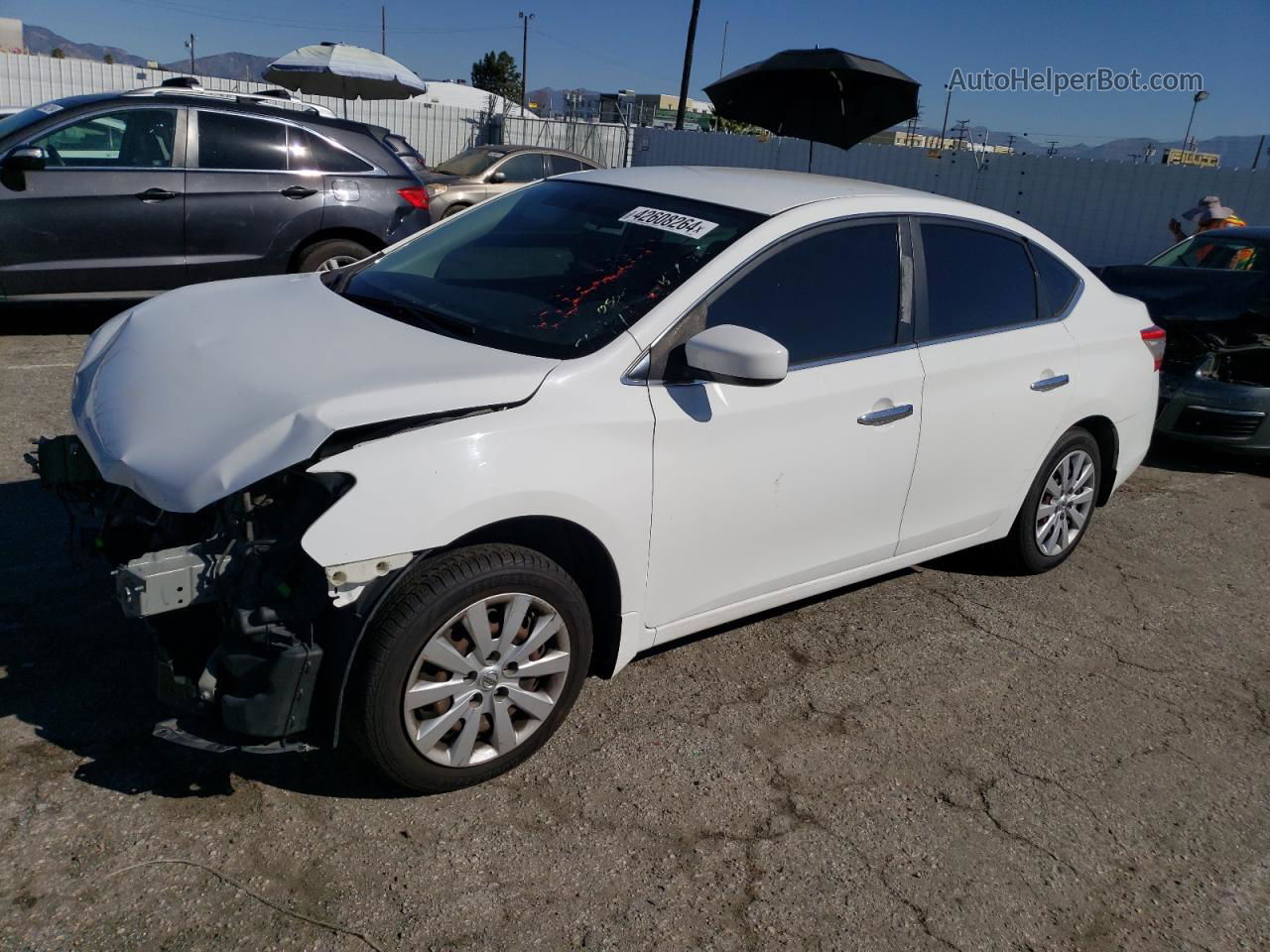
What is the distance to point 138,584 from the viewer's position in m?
2.53

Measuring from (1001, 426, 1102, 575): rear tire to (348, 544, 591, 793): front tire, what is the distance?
2.49 metres

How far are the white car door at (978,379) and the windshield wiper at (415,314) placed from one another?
1727 millimetres

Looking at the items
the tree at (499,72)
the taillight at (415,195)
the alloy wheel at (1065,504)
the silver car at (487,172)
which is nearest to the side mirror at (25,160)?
the taillight at (415,195)

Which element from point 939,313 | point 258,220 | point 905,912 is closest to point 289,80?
point 258,220

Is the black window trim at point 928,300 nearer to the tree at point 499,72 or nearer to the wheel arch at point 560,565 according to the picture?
the wheel arch at point 560,565

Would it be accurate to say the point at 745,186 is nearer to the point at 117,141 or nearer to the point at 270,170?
the point at 270,170

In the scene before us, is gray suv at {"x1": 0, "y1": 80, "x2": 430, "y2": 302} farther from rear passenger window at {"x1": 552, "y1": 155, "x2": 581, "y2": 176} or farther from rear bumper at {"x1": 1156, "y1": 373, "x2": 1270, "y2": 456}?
rear passenger window at {"x1": 552, "y1": 155, "x2": 581, "y2": 176}

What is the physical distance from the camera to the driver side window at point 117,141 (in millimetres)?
7402

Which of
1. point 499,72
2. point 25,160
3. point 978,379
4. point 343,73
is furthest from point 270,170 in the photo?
point 499,72

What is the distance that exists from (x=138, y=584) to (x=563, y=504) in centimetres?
109

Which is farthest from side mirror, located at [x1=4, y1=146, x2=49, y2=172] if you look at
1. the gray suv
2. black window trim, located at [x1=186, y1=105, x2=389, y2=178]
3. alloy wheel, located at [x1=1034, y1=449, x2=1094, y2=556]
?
alloy wheel, located at [x1=1034, y1=449, x2=1094, y2=556]

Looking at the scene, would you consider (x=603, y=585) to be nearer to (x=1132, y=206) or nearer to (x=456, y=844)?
(x=456, y=844)

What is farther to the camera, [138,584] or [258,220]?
[258,220]

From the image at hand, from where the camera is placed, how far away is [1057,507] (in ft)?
15.9
